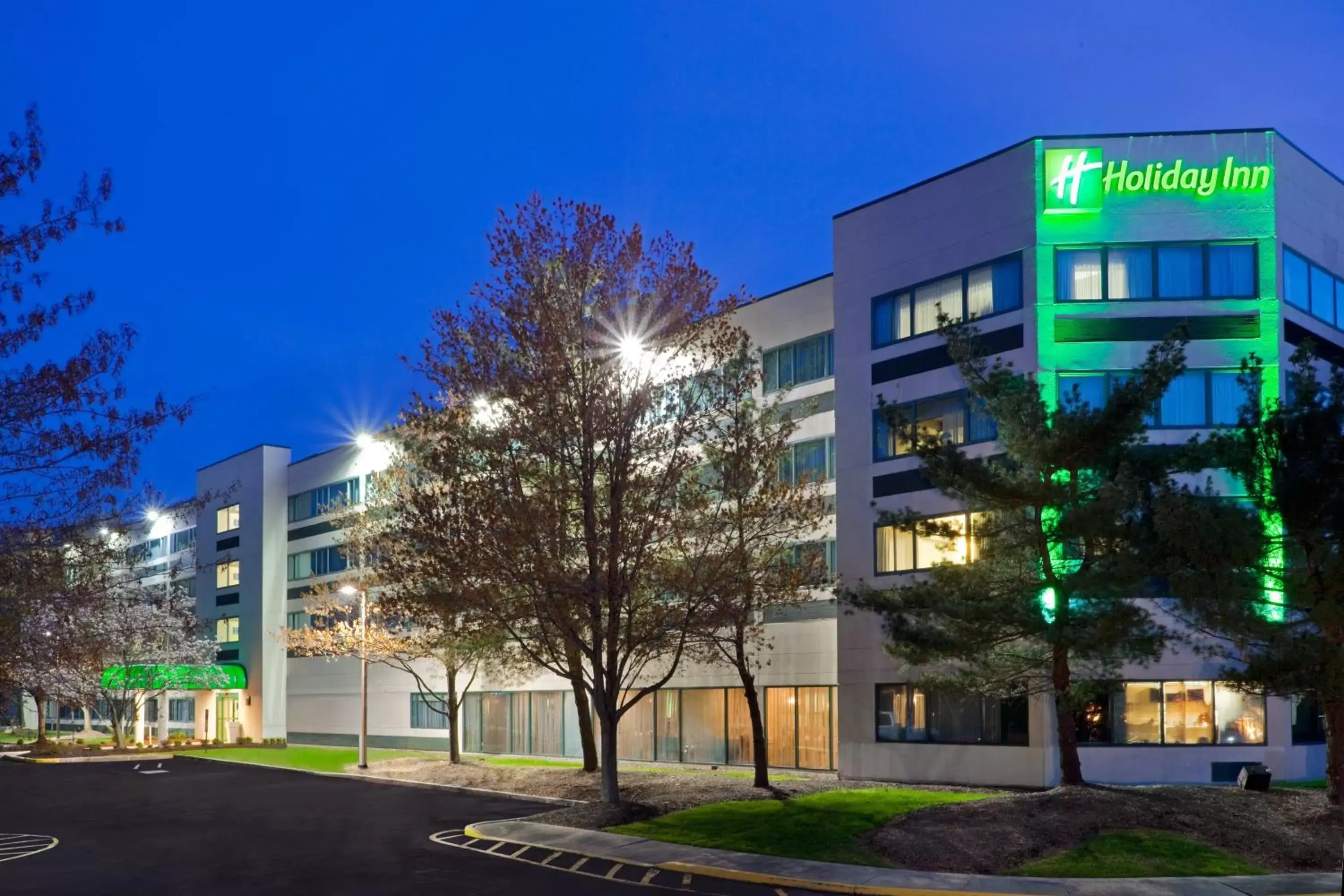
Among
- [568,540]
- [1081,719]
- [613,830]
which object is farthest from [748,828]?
[1081,719]

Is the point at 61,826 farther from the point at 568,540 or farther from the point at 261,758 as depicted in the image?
the point at 261,758

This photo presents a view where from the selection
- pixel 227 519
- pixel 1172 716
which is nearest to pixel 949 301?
pixel 1172 716

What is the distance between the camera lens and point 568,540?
30.4m

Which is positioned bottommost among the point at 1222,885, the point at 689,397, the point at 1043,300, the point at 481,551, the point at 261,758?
the point at 261,758

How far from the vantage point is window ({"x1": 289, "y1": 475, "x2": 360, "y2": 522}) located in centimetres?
7000

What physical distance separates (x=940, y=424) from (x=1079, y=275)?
5478 millimetres

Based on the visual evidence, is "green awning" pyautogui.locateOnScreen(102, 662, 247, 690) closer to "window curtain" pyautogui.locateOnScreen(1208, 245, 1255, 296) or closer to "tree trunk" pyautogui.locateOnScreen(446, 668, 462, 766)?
"tree trunk" pyautogui.locateOnScreen(446, 668, 462, 766)

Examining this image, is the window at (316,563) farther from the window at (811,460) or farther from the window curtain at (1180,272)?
the window curtain at (1180,272)

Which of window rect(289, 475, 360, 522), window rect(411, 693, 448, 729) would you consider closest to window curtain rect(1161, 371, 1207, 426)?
window rect(411, 693, 448, 729)

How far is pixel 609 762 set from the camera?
31094 mm

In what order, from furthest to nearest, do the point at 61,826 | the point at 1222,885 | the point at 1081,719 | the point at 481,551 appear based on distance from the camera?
the point at 1081,719 < the point at 61,826 < the point at 481,551 < the point at 1222,885

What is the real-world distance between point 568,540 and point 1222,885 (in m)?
15.4

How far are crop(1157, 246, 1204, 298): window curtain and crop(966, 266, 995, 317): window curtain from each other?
14.1 feet

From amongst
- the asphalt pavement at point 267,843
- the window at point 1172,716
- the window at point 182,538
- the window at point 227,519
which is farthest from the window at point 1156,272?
the window at point 182,538
